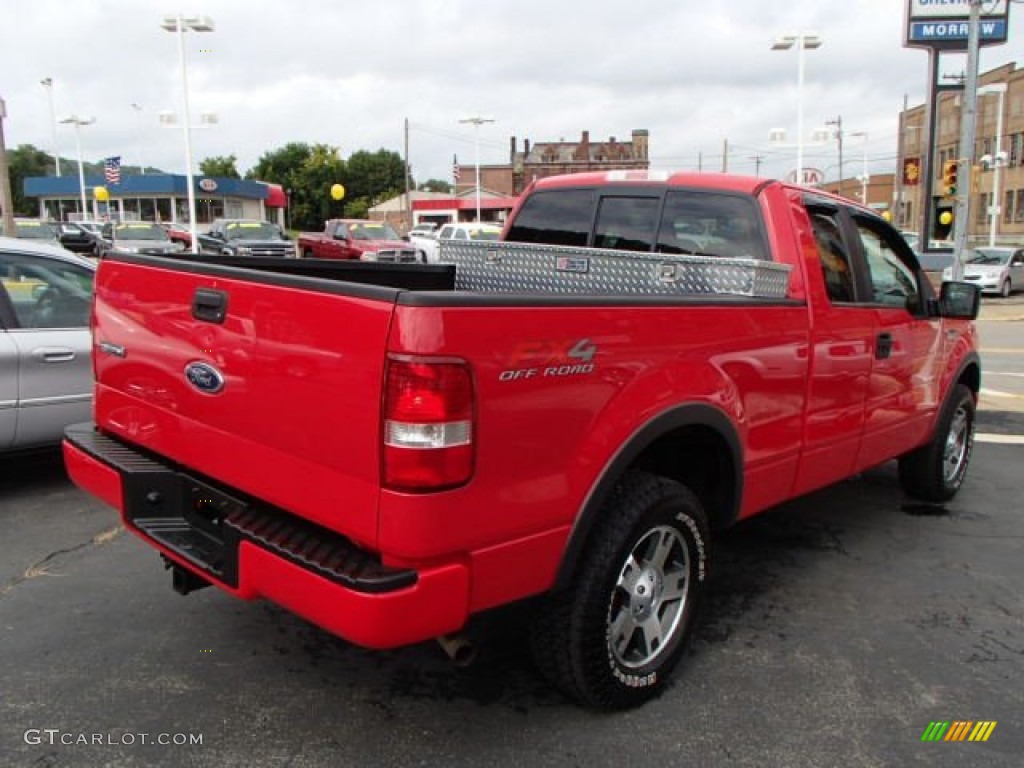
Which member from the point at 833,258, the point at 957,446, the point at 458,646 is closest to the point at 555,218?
the point at 833,258

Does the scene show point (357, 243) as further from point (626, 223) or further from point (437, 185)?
point (437, 185)

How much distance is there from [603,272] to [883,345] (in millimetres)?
1459

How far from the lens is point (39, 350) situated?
17.0ft

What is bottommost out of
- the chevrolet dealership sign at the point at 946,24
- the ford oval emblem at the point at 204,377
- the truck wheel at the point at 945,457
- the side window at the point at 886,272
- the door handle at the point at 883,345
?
the truck wheel at the point at 945,457

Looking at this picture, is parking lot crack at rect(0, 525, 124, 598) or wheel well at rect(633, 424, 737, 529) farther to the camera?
parking lot crack at rect(0, 525, 124, 598)

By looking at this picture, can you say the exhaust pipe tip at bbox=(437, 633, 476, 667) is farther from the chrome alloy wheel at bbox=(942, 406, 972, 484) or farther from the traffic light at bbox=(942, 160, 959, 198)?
the traffic light at bbox=(942, 160, 959, 198)

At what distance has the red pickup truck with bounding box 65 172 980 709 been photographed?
228 centimetres

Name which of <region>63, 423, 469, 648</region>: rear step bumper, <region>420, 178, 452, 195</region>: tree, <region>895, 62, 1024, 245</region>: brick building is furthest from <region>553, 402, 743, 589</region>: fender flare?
<region>420, 178, 452, 195</region>: tree

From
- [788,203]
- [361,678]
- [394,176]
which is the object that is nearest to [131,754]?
[361,678]

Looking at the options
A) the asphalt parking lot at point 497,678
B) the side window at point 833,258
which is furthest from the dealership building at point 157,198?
the side window at point 833,258

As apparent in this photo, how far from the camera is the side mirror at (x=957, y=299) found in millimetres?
4863

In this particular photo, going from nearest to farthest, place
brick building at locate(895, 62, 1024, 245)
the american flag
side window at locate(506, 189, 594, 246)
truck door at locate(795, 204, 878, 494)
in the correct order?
1. truck door at locate(795, 204, 878, 494)
2. side window at locate(506, 189, 594, 246)
3. the american flag
4. brick building at locate(895, 62, 1024, 245)

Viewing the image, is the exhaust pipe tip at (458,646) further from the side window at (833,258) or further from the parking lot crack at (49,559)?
the parking lot crack at (49,559)

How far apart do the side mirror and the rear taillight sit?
3670 mm
